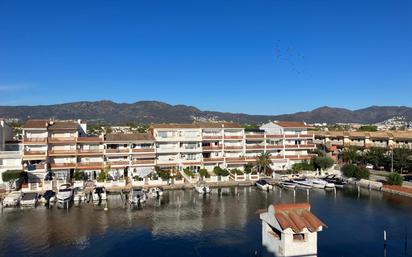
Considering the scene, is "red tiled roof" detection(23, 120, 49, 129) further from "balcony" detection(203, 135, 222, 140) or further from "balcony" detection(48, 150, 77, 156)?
"balcony" detection(203, 135, 222, 140)

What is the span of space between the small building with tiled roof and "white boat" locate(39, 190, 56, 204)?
122ft

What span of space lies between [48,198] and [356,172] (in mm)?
48227

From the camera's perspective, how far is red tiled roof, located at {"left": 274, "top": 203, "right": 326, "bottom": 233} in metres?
16.2

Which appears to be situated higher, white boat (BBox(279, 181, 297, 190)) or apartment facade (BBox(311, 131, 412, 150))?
apartment facade (BBox(311, 131, 412, 150))

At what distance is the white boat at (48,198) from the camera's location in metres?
46.9

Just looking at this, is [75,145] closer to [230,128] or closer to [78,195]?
[78,195]

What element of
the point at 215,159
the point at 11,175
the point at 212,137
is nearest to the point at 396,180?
the point at 215,159

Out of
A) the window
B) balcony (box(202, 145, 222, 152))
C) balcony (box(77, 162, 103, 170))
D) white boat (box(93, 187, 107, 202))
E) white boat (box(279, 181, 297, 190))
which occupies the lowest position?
white boat (box(279, 181, 297, 190))

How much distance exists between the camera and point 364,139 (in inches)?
3290

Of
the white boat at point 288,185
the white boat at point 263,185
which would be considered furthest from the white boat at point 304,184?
the white boat at point 263,185

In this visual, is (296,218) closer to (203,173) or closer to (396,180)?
(203,173)

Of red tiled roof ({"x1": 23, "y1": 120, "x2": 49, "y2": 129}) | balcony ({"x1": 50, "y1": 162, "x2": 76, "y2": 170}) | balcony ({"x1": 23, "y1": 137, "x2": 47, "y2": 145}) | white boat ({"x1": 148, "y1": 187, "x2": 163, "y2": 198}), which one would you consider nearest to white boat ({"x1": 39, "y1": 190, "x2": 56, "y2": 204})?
balcony ({"x1": 50, "y1": 162, "x2": 76, "y2": 170})

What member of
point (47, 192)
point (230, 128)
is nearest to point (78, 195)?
point (47, 192)

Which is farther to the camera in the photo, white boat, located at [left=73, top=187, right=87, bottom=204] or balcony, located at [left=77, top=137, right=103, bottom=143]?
balcony, located at [left=77, top=137, right=103, bottom=143]
